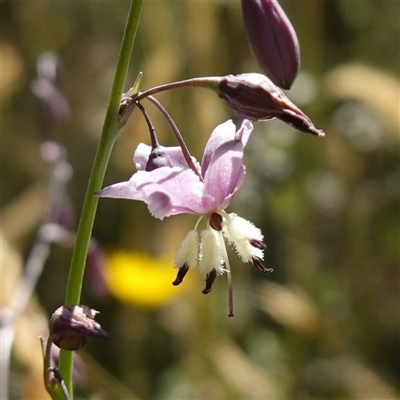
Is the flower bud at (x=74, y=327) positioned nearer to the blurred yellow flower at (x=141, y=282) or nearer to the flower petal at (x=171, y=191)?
the flower petal at (x=171, y=191)

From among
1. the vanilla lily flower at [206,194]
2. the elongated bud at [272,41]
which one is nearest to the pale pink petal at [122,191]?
the vanilla lily flower at [206,194]

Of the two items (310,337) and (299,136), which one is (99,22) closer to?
(299,136)

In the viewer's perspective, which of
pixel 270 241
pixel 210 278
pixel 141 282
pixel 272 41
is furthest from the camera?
pixel 270 241

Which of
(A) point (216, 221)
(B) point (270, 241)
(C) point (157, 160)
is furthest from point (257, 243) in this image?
(B) point (270, 241)

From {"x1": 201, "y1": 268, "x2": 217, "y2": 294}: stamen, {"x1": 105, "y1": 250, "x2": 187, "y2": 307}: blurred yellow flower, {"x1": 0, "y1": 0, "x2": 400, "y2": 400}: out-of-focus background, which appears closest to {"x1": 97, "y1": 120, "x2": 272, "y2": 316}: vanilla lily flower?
{"x1": 201, "y1": 268, "x2": 217, "y2": 294}: stamen

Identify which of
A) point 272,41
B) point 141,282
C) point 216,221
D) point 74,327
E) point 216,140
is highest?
point 272,41

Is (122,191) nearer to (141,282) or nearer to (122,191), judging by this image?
(122,191)
